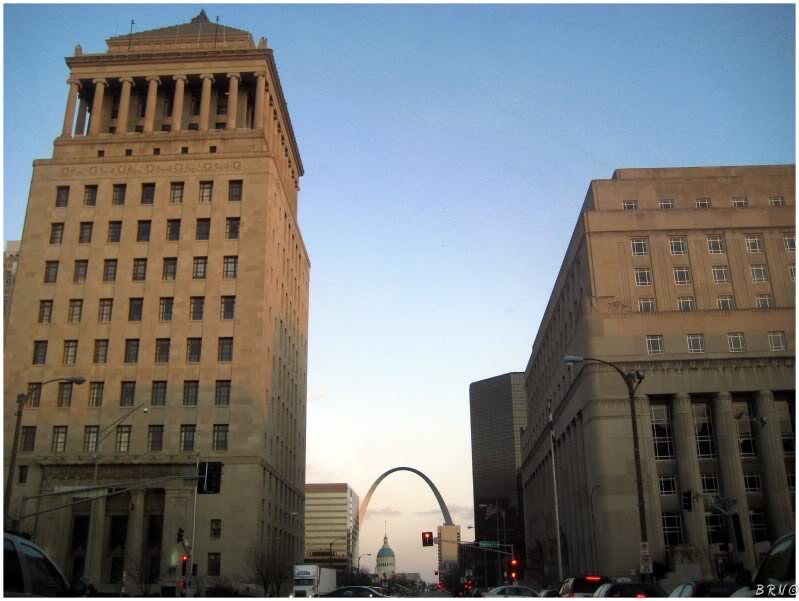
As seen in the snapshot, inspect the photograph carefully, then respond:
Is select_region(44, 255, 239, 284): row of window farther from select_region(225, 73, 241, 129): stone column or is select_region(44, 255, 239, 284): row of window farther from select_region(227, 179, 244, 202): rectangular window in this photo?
select_region(225, 73, 241, 129): stone column

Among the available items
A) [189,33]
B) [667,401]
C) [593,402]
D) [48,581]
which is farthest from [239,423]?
[48,581]

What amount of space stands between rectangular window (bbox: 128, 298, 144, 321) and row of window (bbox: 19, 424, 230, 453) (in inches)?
404

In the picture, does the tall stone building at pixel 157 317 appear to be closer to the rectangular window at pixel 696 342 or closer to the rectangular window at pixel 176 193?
the rectangular window at pixel 176 193

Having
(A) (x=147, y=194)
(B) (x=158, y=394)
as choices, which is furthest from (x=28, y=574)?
(A) (x=147, y=194)

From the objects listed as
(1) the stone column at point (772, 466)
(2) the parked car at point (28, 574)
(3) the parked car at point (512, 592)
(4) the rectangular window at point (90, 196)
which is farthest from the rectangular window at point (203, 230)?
(2) the parked car at point (28, 574)

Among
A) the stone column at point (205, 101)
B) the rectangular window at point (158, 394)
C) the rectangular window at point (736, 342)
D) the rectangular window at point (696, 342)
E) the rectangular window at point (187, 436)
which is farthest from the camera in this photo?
the stone column at point (205, 101)

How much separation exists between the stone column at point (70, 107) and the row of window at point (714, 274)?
2372 inches

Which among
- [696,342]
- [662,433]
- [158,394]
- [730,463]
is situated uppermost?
[696,342]

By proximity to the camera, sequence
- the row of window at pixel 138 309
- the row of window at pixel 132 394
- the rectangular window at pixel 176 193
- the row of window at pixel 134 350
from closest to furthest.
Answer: the row of window at pixel 132 394
the row of window at pixel 134 350
the row of window at pixel 138 309
the rectangular window at pixel 176 193

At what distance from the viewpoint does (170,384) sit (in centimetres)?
6856

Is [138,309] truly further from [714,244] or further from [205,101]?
[714,244]

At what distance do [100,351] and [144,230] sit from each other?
12.7m

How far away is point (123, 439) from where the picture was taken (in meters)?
67.2

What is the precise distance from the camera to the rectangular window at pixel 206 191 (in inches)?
3002
